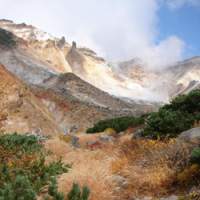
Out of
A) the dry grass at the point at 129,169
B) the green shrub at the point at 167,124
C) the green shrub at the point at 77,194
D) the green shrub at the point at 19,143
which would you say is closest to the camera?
the green shrub at the point at 77,194

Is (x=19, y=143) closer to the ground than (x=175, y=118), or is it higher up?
closer to the ground

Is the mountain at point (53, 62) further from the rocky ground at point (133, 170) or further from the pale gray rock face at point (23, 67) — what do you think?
the rocky ground at point (133, 170)

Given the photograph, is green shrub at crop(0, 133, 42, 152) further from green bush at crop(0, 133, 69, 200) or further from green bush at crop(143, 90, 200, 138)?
green bush at crop(143, 90, 200, 138)

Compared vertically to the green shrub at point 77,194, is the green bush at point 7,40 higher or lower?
higher

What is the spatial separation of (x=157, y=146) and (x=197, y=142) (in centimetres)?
114

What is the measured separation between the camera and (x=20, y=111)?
35.4 m

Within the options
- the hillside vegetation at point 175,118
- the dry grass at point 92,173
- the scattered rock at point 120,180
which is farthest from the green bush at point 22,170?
the hillside vegetation at point 175,118

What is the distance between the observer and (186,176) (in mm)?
8781

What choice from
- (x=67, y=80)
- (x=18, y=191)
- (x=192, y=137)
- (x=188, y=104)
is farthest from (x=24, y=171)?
(x=67, y=80)

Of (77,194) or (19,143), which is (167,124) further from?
(77,194)

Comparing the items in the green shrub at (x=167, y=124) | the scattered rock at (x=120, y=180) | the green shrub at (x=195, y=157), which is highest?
the green shrub at (x=167, y=124)

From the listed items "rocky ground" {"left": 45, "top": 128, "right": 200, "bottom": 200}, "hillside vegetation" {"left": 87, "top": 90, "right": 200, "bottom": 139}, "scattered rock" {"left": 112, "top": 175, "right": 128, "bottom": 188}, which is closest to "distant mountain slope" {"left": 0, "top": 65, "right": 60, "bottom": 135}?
"hillside vegetation" {"left": 87, "top": 90, "right": 200, "bottom": 139}

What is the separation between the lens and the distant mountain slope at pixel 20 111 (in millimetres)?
32969

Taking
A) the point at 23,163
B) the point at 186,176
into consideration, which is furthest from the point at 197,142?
the point at 23,163
